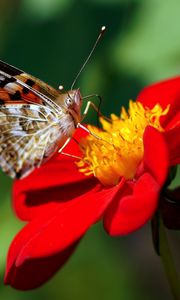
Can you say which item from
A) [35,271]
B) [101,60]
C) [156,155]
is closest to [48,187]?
[35,271]

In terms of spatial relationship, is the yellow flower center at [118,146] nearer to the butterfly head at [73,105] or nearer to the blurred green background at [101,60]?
the butterfly head at [73,105]

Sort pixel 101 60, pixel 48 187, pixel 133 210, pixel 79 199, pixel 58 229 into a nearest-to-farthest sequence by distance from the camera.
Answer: pixel 133 210 < pixel 58 229 < pixel 79 199 < pixel 48 187 < pixel 101 60

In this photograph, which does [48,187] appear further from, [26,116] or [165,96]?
[165,96]

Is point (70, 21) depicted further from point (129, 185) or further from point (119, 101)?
point (129, 185)

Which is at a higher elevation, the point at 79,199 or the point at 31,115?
the point at 31,115

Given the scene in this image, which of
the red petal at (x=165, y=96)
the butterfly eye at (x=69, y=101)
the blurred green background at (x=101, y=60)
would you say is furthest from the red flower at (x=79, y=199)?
the blurred green background at (x=101, y=60)

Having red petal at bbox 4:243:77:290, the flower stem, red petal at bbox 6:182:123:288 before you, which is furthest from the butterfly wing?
the flower stem

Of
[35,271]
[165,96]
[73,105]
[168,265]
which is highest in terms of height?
[73,105]

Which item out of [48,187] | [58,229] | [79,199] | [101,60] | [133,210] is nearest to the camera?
[133,210]
